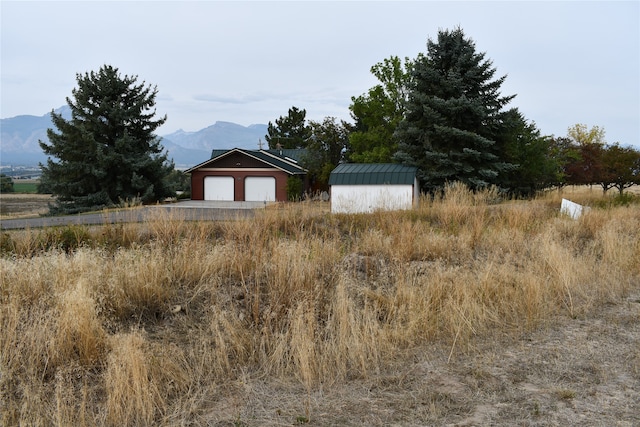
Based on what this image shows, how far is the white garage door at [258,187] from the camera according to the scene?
37656 mm

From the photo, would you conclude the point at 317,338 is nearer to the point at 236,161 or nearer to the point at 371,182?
the point at 371,182

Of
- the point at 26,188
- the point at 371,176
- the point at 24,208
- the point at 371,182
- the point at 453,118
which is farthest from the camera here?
the point at 26,188

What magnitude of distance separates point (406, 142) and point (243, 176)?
13974mm

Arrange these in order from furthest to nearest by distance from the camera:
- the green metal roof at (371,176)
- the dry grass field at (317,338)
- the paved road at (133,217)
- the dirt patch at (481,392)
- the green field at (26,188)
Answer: the green field at (26,188), the green metal roof at (371,176), the paved road at (133,217), the dry grass field at (317,338), the dirt patch at (481,392)

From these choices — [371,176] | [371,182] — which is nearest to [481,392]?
[371,182]

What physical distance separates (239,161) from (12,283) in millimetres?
33478

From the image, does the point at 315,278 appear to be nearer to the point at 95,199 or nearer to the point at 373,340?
the point at 373,340

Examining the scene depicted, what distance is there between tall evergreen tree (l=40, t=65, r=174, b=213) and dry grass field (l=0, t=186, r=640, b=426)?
30.8 meters

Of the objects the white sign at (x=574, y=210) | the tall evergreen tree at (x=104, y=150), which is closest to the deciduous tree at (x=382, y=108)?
the tall evergreen tree at (x=104, y=150)

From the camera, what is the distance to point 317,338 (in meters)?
4.52

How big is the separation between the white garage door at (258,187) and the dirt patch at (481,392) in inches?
1315

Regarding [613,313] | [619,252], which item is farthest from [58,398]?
[619,252]

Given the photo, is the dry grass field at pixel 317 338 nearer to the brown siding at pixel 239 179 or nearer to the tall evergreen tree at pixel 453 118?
the tall evergreen tree at pixel 453 118

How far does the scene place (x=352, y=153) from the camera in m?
37.5
